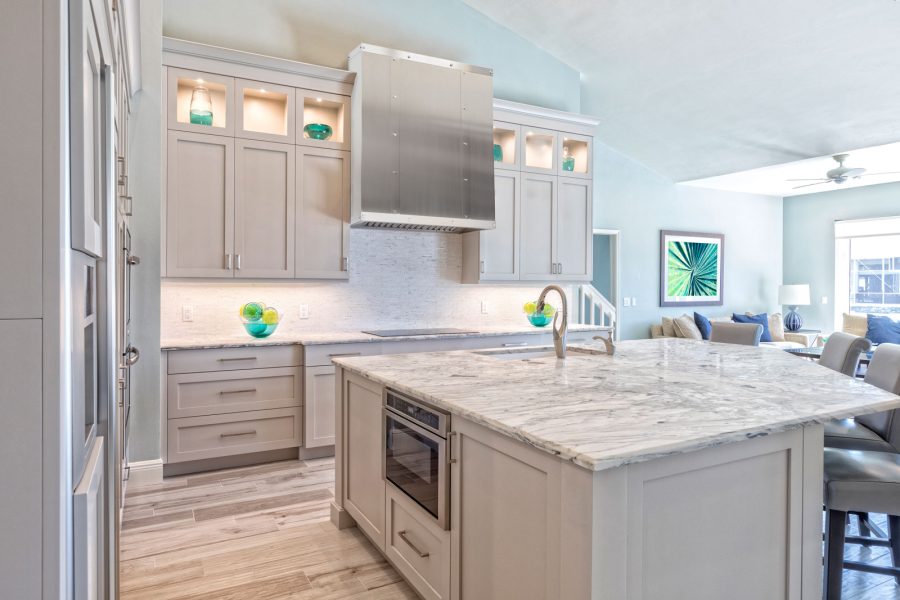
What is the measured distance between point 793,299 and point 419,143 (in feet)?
22.0

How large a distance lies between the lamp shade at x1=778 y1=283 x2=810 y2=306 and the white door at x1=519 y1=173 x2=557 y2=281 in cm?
511

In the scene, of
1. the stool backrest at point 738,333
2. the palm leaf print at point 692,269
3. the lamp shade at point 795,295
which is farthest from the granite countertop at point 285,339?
the lamp shade at point 795,295

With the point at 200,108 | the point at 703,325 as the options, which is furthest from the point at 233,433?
the point at 703,325

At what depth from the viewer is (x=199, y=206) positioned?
380 cm

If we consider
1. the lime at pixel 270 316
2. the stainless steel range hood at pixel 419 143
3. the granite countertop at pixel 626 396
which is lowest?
the granite countertop at pixel 626 396

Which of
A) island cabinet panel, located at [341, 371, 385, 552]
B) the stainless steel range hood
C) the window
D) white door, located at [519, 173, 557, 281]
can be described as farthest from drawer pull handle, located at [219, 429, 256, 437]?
the window

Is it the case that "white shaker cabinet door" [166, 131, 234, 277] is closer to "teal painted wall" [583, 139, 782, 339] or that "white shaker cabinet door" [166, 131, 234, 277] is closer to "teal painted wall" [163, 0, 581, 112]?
"teal painted wall" [163, 0, 581, 112]

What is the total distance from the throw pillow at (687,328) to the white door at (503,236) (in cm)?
326

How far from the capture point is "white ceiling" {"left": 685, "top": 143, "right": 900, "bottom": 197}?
6484mm

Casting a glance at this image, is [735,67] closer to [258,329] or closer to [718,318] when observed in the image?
[718,318]

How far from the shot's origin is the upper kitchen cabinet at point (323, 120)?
4.14 metres

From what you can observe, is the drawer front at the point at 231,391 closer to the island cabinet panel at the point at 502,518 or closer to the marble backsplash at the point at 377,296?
the marble backsplash at the point at 377,296
